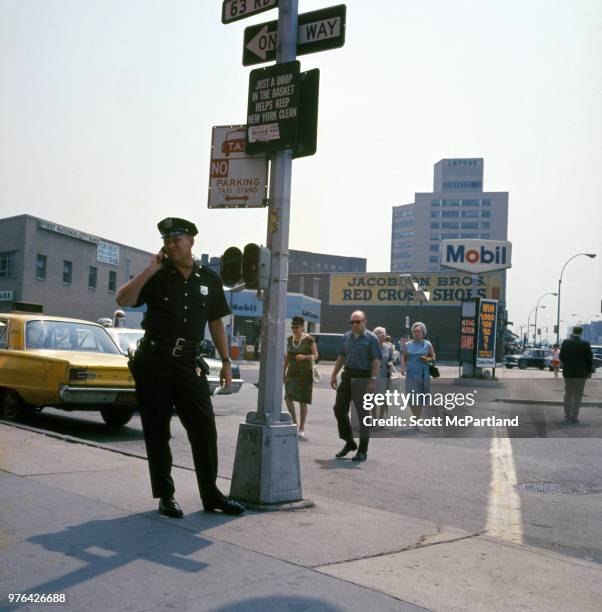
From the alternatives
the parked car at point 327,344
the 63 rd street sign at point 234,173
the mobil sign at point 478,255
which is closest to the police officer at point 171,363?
the 63 rd street sign at point 234,173

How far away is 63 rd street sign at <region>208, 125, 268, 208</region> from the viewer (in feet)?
20.2

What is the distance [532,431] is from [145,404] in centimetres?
982

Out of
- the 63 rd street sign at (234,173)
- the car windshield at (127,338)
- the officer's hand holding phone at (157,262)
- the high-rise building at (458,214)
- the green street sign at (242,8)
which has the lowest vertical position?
the car windshield at (127,338)

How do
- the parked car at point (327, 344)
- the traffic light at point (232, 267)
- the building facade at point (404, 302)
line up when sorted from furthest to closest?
1. the building facade at point (404, 302)
2. the parked car at point (327, 344)
3. the traffic light at point (232, 267)

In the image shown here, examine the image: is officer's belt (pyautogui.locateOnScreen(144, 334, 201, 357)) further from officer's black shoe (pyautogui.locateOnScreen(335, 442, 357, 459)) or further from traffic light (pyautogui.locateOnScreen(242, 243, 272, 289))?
officer's black shoe (pyautogui.locateOnScreen(335, 442, 357, 459))

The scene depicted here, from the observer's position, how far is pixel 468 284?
74875mm

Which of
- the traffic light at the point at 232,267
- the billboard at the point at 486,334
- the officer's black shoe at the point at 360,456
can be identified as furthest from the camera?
the billboard at the point at 486,334

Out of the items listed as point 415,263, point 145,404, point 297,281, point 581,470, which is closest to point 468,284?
point 297,281

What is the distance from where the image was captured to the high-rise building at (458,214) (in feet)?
499

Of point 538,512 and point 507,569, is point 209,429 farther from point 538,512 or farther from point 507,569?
point 538,512

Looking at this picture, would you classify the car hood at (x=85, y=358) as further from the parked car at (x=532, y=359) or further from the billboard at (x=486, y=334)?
the parked car at (x=532, y=359)

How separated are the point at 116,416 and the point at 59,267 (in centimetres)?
3739

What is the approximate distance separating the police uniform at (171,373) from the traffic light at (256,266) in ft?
1.75

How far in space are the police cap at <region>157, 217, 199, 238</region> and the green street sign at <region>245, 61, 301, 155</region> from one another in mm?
1186
